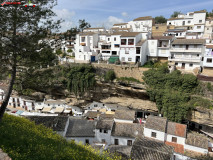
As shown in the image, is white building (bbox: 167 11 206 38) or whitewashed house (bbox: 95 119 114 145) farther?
white building (bbox: 167 11 206 38)

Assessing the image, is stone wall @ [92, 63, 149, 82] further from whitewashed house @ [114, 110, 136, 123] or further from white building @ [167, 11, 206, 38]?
white building @ [167, 11, 206, 38]

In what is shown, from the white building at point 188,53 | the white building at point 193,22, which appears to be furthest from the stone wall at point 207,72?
the white building at point 193,22

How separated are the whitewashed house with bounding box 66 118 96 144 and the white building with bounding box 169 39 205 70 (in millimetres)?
20191

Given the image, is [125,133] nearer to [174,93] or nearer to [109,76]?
[174,93]

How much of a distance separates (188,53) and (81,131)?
24083mm

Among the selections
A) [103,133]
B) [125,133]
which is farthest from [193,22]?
[103,133]

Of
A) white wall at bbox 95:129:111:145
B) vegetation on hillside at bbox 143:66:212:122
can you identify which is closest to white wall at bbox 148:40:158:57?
vegetation on hillside at bbox 143:66:212:122

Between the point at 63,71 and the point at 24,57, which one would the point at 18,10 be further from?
the point at 63,71

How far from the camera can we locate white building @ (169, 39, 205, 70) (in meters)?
27.1

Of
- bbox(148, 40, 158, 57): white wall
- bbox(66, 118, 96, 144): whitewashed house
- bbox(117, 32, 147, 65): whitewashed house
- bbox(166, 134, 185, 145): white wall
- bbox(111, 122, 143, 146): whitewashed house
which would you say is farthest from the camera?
bbox(148, 40, 158, 57): white wall

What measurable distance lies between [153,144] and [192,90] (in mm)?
11441

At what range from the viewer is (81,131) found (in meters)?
22.7

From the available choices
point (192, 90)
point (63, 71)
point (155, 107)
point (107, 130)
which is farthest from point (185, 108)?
point (63, 71)

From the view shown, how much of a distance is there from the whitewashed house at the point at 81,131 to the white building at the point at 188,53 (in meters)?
20.2
